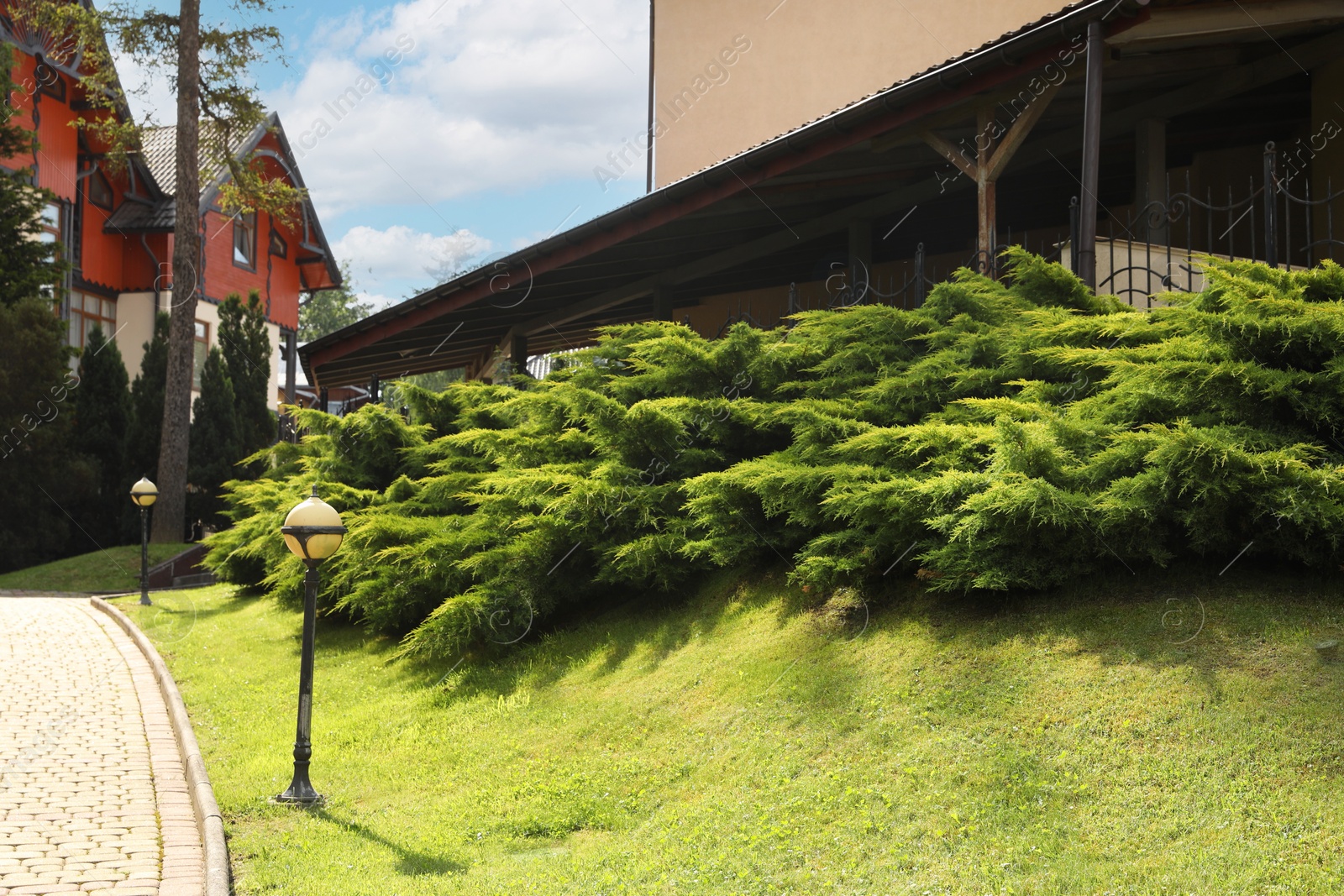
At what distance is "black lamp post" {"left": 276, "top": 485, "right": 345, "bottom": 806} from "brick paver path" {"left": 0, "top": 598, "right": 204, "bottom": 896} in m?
0.64

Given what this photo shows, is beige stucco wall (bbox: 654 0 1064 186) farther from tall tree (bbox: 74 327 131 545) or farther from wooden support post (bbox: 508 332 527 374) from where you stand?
tall tree (bbox: 74 327 131 545)

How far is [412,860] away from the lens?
548cm

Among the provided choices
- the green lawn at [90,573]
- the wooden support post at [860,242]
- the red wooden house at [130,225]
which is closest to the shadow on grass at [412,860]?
the wooden support post at [860,242]

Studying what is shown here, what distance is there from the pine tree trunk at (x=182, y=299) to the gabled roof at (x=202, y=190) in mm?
1323

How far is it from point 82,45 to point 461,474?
732 inches

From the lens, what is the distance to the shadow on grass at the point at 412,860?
5305 mm

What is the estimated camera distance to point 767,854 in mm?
4801

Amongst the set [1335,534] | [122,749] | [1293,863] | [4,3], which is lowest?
[122,749]

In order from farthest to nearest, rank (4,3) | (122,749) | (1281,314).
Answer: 1. (4,3)
2. (122,749)
3. (1281,314)

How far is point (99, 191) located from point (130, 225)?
1.29 metres

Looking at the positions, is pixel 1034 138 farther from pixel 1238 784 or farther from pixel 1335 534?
pixel 1238 784

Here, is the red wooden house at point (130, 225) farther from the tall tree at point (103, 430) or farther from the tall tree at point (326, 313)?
the tall tree at point (326, 313)

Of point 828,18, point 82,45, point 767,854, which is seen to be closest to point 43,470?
point 82,45

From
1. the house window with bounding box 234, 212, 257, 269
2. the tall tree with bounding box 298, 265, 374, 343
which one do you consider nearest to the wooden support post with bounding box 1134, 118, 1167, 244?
the house window with bounding box 234, 212, 257, 269
